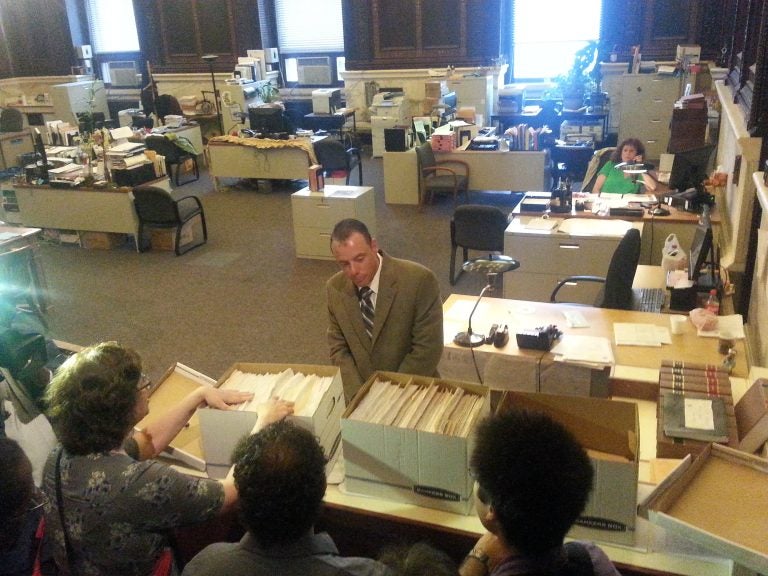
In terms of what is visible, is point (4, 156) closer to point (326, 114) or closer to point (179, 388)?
point (326, 114)

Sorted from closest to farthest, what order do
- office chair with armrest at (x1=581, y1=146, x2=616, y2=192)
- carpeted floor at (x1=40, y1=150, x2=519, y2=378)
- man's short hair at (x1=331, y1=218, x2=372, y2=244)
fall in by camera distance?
man's short hair at (x1=331, y1=218, x2=372, y2=244) < carpeted floor at (x1=40, y1=150, x2=519, y2=378) < office chair with armrest at (x1=581, y1=146, x2=616, y2=192)

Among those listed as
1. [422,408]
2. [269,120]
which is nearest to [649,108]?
[269,120]

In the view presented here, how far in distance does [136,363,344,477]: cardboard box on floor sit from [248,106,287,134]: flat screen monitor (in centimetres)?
726

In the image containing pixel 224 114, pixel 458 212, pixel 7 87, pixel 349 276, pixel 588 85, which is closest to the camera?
pixel 349 276

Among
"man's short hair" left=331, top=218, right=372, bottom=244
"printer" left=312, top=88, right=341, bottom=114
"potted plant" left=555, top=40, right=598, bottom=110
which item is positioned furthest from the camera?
"printer" left=312, top=88, right=341, bottom=114

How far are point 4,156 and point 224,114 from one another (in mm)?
3380

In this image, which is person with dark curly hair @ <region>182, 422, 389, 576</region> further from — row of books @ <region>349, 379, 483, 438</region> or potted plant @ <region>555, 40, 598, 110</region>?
potted plant @ <region>555, 40, 598, 110</region>

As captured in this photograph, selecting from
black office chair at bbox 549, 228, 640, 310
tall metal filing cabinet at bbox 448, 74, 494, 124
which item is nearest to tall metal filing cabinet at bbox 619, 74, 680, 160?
tall metal filing cabinet at bbox 448, 74, 494, 124

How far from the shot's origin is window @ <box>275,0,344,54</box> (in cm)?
1227

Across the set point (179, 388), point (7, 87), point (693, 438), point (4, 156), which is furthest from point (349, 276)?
point (7, 87)

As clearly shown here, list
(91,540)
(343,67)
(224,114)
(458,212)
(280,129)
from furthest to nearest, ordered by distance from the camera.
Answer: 1. (343,67)
2. (224,114)
3. (280,129)
4. (458,212)
5. (91,540)

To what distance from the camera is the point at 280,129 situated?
9.44 m

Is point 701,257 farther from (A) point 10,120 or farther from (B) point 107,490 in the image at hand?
(A) point 10,120

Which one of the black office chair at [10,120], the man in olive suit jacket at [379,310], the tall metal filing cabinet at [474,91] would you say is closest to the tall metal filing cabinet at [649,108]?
→ the tall metal filing cabinet at [474,91]
